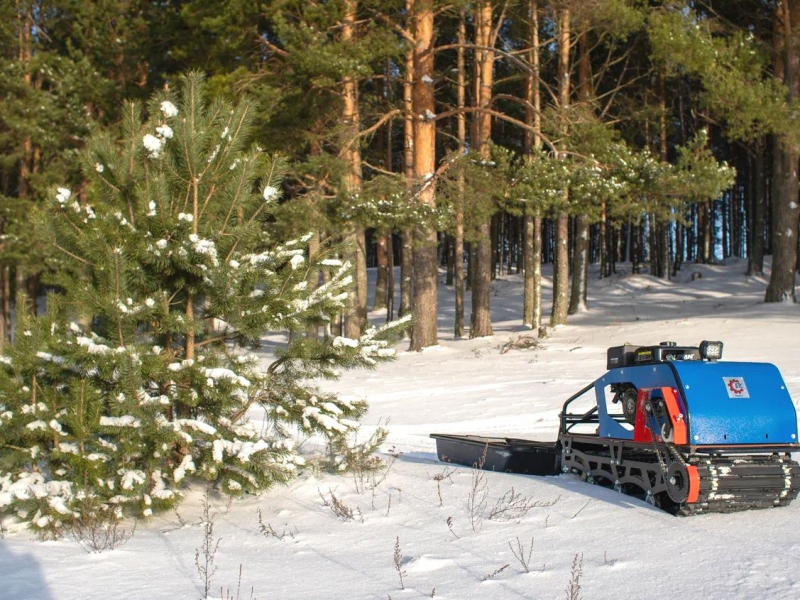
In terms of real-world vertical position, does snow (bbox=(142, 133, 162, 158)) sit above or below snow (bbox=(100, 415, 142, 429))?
above

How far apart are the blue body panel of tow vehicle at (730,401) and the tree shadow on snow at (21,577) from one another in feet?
15.3

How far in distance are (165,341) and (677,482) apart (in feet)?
14.7

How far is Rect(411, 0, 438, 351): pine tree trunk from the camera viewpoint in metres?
18.8

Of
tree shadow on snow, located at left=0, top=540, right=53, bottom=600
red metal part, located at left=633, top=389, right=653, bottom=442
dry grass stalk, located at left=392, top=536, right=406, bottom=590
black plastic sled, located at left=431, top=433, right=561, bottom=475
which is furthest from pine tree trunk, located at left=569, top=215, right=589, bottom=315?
tree shadow on snow, located at left=0, top=540, right=53, bottom=600

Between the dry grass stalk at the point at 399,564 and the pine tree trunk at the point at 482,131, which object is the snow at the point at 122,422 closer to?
the dry grass stalk at the point at 399,564

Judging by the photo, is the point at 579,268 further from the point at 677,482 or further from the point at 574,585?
the point at 574,585

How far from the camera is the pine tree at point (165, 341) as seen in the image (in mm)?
6621

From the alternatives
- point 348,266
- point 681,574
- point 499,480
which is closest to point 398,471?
point 499,480

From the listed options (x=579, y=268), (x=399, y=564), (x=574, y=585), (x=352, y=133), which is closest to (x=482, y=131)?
(x=352, y=133)

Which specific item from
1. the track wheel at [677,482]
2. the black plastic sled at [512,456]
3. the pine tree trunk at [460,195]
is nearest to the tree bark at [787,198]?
the pine tree trunk at [460,195]

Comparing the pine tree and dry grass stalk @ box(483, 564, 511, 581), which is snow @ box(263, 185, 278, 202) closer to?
the pine tree

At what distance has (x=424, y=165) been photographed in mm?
19734

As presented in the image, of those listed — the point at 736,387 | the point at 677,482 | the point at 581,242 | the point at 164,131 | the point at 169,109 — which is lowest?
the point at 677,482

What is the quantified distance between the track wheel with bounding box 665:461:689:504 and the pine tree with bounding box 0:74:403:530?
2.68 m
